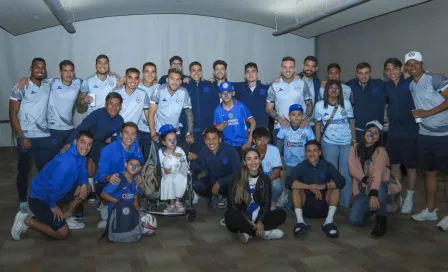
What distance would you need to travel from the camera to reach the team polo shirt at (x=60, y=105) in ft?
15.6

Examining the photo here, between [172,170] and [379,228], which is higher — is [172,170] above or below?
above

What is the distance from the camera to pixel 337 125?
4742 mm

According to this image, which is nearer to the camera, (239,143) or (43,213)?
(43,213)

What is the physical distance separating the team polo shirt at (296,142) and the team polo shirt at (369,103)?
2.07 ft

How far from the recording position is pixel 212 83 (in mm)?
5586

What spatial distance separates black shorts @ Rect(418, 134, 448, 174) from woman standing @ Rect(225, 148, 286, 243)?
1.47 meters

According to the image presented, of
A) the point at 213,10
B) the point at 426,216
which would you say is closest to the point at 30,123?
the point at 426,216

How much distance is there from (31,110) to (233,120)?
84.2 inches

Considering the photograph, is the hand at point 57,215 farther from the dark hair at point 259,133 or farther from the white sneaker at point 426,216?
the white sneaker at point 426,216

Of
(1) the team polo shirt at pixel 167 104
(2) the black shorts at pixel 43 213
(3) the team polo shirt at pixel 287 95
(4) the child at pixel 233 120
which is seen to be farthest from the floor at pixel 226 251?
(3) the team polo shirt at pixel 287 95

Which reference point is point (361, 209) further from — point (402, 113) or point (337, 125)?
point (402, 113)

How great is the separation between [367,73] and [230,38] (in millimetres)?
6382

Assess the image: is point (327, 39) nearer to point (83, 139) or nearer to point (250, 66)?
point (250, 66)

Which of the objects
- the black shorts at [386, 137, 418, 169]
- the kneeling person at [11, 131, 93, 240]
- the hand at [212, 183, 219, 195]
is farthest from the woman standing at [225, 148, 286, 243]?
the black shorts at [386, 137, 418, 169]
